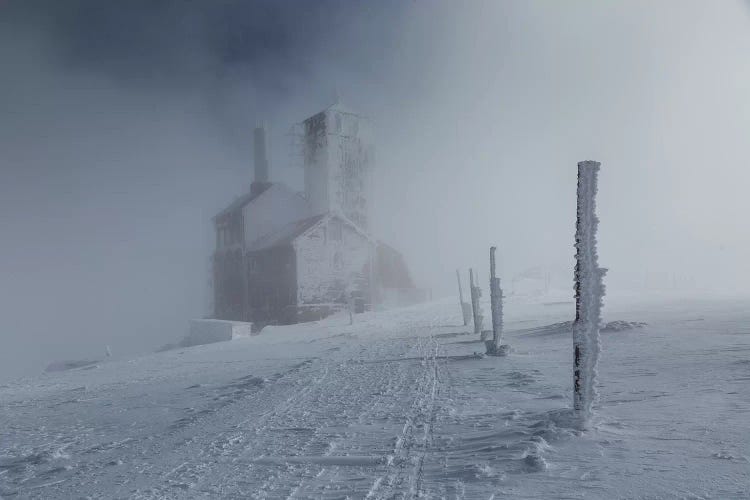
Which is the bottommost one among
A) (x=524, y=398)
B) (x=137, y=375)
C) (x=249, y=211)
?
(x=137, y=375)

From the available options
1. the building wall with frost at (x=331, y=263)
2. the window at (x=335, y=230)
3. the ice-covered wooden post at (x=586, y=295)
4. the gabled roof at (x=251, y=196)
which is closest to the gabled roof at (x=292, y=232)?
the building wall with frost at (x=331, y=263)

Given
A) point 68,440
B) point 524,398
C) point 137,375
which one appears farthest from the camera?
point 137,375

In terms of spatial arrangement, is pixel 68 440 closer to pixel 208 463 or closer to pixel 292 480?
pixel 208 463

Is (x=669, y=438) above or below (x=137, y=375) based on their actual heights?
above

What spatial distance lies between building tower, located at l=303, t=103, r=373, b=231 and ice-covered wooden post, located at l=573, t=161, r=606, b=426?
35.0 metres

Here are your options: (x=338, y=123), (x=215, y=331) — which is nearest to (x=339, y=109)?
(x=338, y=123)

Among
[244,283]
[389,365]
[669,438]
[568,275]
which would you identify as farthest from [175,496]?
[568,275]

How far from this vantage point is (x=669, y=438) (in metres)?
5.05

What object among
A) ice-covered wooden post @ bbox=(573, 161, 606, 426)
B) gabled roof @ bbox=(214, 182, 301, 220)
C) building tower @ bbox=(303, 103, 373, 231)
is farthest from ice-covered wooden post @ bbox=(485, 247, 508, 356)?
building tower @ bbox=(303, 103, 373, 231)

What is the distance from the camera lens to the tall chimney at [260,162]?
4000cm

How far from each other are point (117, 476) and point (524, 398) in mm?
5349

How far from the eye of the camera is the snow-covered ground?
422 cm

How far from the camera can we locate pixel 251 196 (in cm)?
3856

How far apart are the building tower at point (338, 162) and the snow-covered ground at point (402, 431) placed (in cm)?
2949
